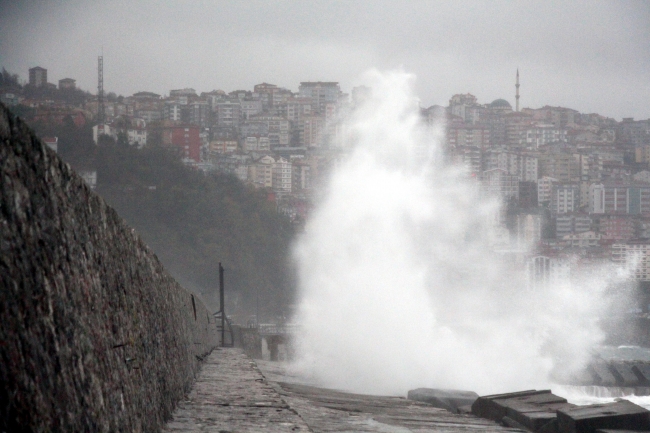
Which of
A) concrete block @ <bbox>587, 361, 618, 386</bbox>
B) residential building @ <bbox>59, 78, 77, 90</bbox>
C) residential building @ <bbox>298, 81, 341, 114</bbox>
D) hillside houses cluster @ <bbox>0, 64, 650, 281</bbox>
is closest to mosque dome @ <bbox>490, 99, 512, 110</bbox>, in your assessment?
hillside houses cluster @ <bbox>0, 64, 650, 281</bbox>

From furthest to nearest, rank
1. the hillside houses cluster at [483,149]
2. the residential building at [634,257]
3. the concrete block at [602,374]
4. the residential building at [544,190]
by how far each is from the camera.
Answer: the residential building at [544,190]
the hillside houses cluster at [483,149]
the residential building at [634,257]
the concrete block at [602,374]

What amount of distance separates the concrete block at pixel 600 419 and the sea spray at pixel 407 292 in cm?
873

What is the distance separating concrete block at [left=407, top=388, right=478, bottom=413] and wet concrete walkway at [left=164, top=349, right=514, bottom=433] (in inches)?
27.9

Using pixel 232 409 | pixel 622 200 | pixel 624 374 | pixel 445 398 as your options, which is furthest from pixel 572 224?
pixel 232 409

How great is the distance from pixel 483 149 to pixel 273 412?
449 feet

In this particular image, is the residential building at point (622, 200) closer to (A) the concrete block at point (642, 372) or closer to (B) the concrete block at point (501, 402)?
(A) the concrete block at point (642, 372)

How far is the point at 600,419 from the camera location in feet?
26.6

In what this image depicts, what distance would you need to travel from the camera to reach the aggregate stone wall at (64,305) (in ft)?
5.80

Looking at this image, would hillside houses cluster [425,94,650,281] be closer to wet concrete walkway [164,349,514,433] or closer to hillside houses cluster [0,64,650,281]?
hillside houses cluster [0,64,650,281]

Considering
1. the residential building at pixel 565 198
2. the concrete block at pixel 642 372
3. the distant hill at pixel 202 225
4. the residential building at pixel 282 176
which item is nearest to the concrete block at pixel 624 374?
the concrete block at pixel 642 372

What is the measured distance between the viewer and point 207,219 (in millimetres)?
85812

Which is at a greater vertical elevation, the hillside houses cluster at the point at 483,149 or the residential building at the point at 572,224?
the hillside houses cluster at the point at 483,149

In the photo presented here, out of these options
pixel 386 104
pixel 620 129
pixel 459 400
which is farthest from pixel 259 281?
pixel 620 129

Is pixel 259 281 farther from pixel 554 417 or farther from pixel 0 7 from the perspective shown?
pixel 554 417
